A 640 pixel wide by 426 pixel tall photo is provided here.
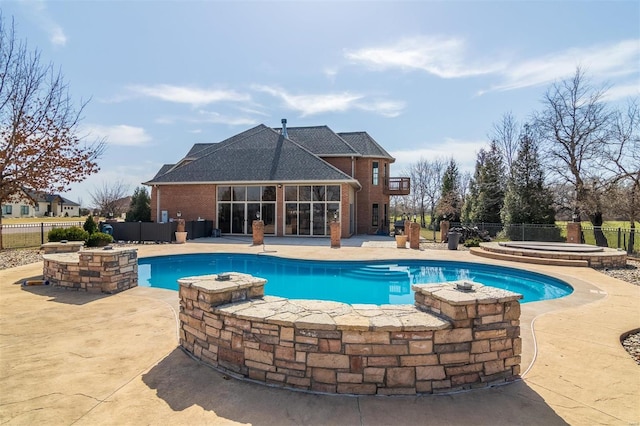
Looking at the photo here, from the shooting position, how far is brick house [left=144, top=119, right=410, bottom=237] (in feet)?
60.0

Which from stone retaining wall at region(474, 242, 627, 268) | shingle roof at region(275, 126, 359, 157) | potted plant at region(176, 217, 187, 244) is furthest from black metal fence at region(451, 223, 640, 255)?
potted plant at region(176, 217, 187, 244)

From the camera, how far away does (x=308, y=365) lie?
3018 mm

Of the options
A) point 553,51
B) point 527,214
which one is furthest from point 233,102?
point 527,214

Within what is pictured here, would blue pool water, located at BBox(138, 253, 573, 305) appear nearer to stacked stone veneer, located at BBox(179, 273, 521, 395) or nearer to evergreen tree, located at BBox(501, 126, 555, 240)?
stacked stone veneer, located at BBox(179, 273, 521, 395)

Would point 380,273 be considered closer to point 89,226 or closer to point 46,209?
point 89,226

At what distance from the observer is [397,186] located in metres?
24.1

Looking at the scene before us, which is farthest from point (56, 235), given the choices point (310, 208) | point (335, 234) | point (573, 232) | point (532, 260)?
point (573, 232)

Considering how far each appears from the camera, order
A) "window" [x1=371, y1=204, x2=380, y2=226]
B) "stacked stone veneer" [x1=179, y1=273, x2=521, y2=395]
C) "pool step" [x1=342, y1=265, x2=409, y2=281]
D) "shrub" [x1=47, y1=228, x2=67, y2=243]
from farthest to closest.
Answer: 1. "window" [x1=371, y1=204, x2=380, y2=226]
2. "shrub" [x1=47, y1=228, x2=67, y2=243]
3. "pool step" [x1=342, y1=265, x2=409, y2=281]
4. "stacked stone veneer" [x1=179, y1=273, x2=521, y2=395]

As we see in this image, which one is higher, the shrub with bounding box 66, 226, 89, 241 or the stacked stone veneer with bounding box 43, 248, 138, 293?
the shrub with bounding box 66, 226, 89, 241

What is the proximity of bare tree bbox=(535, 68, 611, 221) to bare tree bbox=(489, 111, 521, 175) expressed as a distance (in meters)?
7.00

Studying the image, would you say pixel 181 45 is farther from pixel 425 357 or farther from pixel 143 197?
pixel 143 197

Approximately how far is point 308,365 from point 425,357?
111 centimetres

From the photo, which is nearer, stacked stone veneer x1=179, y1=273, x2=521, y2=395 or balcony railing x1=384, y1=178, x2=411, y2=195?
stacked stone veneer x1=179, y1=273, x2=521, y2=395

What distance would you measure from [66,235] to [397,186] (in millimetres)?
19842
